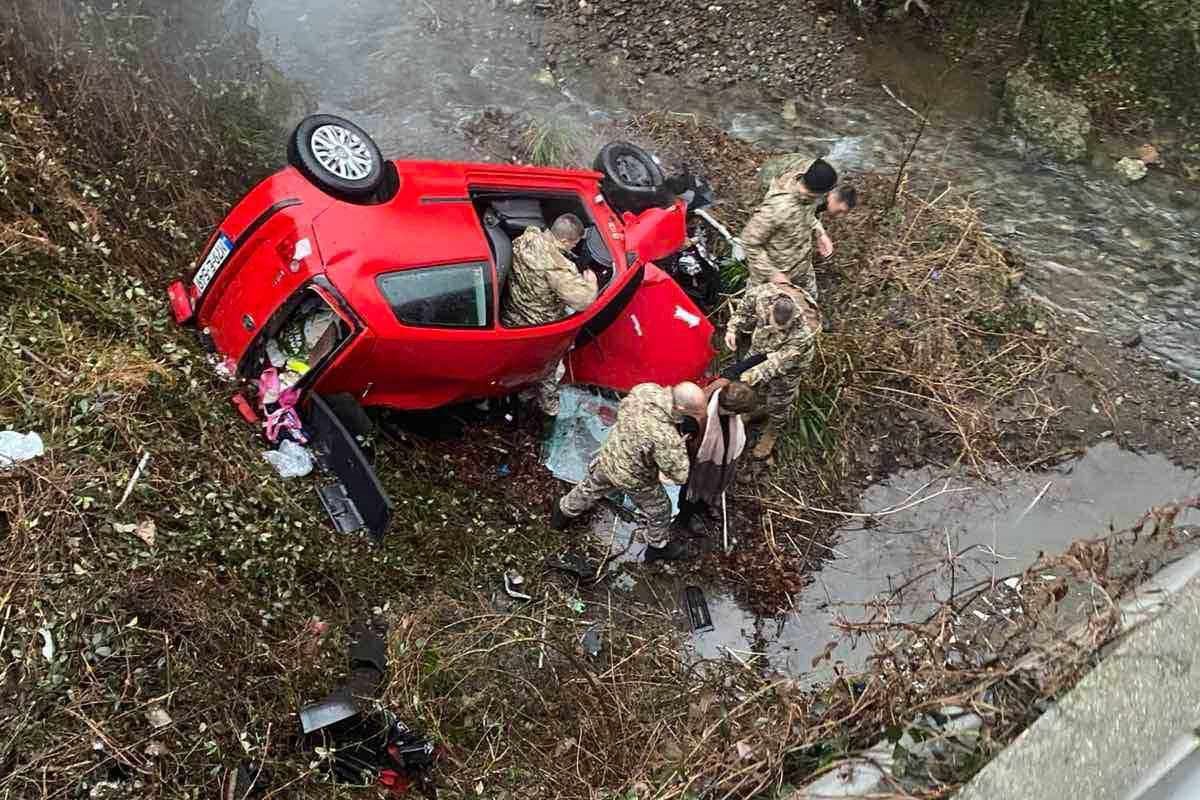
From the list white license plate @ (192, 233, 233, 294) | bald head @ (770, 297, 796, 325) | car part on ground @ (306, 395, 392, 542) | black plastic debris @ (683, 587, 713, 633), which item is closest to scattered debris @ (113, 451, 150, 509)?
car part on ground @ (306, 395, 392, 542)

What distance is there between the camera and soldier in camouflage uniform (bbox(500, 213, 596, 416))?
18.7ft

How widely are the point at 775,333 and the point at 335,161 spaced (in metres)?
2.89

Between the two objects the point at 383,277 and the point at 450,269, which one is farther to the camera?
the point at 450,269

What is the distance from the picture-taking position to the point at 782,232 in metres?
6.59

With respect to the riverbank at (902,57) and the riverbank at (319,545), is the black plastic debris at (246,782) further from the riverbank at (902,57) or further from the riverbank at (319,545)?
the riverbank at (902,57)

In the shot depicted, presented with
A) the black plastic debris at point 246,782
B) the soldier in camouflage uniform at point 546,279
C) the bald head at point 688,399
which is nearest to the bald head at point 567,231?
the soldier in camouflage uniform at point 546,279

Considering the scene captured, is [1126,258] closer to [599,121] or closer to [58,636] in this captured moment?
[599,121]

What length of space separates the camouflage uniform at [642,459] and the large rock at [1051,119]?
19.1 feet

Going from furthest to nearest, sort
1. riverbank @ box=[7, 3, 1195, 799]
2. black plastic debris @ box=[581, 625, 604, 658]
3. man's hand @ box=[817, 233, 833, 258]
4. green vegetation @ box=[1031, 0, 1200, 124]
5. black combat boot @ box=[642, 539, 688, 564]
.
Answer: green vegetation @ box=[1031, 0, 1200, 124]
man's hand @ box=[817, 233, 833, 258]
black combat boot @ box=[642, 539, 688, 564]
black plastic debris @ box=[581, 625, 604, 658]
riverbank @ box=[7, 3, 1195, 799]

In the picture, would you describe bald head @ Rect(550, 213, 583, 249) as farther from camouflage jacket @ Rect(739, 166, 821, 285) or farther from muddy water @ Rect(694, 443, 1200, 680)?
muddy water @ Rect(694, 443, 1200, 680)

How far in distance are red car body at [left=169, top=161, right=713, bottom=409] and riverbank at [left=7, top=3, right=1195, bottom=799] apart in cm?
46

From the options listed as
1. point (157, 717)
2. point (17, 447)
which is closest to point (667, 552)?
point (157, 717)

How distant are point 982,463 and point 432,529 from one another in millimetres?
4015

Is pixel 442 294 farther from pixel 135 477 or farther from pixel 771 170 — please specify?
pixel 771 170
